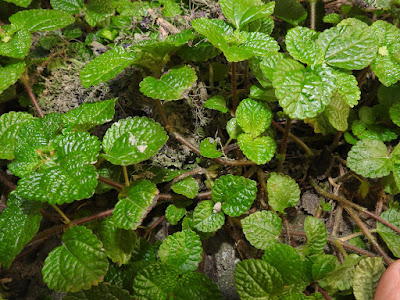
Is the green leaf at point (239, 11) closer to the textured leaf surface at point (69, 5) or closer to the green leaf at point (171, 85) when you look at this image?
the green leaf at point (171, 85)

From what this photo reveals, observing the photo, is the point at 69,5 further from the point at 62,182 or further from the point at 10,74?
the point at 62,182

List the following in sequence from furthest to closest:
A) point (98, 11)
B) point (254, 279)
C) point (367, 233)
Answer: point (98, 11) < point (367, 233) < point (254, 279)

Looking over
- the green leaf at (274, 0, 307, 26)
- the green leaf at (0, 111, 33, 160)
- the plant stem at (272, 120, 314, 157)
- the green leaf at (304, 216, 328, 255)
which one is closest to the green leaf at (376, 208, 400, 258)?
the green leaf at (304, 216, 328, 255)

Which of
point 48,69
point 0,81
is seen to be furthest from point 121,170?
point 48,69

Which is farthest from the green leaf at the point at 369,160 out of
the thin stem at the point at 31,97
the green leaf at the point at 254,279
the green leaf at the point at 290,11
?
the thin stem at the point at 31,97

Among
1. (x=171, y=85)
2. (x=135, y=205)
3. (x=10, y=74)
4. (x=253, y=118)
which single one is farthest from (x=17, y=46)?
(x=253, y=118)

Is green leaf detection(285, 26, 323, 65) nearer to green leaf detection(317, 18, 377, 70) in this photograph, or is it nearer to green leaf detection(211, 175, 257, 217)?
green leaf detection(317, 18, 377, 70)

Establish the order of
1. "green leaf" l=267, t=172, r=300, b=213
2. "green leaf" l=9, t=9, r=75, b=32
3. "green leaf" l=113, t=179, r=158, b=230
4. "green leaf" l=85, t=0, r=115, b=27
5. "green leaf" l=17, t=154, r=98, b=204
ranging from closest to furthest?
"green leaf" l=17, t=154, r=98, b=204
"green leaf" l=113, t=179, r=158, b=230
"green leaf" l=267, t=172, r=300, b=213
"green leaf" l=9, t=9, r=75, b=32
"green leaf" l=85, t=0, r=115, b=27
